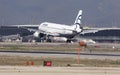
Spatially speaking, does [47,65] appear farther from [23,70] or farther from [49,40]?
[49,40]

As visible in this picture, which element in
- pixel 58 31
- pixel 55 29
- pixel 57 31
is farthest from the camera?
pixel 55 29

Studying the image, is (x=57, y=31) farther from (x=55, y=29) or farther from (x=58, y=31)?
(x=55, y=29)

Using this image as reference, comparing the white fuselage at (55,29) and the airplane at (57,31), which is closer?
the airplane at (57,31)

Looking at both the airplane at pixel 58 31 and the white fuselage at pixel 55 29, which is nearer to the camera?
the airplane at pixel 58 31

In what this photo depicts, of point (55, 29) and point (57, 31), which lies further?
point (55, 29)

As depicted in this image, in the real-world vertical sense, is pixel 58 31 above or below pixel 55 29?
below

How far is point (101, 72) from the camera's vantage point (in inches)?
1558

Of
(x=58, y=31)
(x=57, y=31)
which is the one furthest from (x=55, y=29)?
(x=58, y=31)

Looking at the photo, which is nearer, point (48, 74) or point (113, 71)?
point (48, 74)

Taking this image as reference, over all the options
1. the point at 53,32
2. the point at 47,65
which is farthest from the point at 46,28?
the point at 47,65

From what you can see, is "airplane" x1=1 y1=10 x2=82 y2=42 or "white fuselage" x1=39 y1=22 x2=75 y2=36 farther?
"white fuselage" x1=39 y1=22 x2=75 y2=36

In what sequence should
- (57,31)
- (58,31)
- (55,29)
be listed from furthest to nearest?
(55,29)
(57,31)
(58,31)

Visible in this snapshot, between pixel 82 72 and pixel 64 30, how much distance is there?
129 metres

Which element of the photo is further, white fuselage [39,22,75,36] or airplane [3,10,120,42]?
white fuselage [39,22,75,36]
